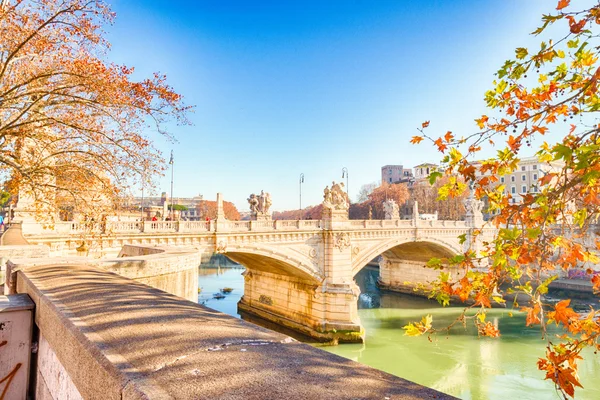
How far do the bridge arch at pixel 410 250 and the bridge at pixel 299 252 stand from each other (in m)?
0.11

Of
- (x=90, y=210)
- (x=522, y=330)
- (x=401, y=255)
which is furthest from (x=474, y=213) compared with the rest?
(x=90, y=210)

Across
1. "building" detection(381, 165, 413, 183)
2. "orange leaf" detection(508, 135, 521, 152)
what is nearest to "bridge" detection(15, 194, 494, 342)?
"orange leaf" detection(508, 135, 521, 152)

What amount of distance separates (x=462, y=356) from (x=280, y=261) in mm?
11570

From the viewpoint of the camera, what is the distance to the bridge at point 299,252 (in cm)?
1641

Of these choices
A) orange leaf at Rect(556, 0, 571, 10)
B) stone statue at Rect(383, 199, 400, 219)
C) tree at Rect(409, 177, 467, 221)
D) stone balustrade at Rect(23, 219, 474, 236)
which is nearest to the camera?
orange leaf at Rect(556, 0, 571, 10)

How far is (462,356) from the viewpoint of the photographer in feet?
65.3

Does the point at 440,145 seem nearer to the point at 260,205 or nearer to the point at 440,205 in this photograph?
the point at 260,205

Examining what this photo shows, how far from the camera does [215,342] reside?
91.0 inches

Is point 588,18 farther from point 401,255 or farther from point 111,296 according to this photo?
point 401,255

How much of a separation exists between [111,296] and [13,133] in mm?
5203

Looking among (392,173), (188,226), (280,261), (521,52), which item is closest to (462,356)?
(280,261)

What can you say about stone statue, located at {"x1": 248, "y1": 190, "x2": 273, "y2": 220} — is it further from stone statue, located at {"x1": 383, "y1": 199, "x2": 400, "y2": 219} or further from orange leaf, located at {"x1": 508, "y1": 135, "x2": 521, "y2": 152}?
orange leaf, located at {"x1": 508, "y1": 135, "x2": 521, "y2": 152}

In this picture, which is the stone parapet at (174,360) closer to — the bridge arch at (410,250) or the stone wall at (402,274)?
the bridge arch at (410,250)

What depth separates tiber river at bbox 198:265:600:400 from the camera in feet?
52.9
